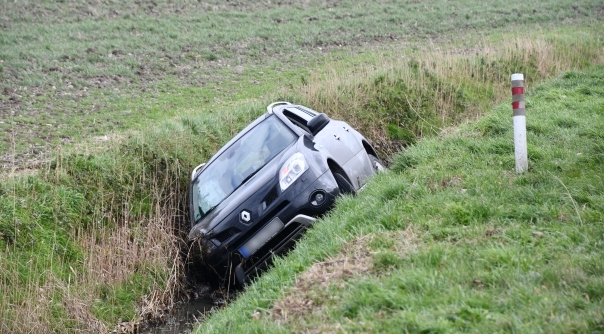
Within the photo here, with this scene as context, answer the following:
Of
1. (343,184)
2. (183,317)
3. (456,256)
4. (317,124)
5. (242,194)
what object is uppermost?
(317,124)

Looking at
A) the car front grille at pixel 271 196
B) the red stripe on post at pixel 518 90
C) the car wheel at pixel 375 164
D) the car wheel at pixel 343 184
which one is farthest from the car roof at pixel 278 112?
→ the red stripe on post at pixel 518 90

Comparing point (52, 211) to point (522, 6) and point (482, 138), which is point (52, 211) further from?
point (522, 6)

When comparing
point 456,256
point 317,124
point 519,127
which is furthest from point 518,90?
point 456,256

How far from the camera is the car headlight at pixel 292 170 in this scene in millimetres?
7332

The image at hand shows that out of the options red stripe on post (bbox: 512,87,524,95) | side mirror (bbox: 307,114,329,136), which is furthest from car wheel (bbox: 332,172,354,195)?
red stripe on post (bbox: 512,87,524,95)

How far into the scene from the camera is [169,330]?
8031 mm

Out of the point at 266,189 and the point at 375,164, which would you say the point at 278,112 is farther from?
the point at 266,189

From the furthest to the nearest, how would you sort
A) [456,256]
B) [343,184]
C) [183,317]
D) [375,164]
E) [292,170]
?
[375,164] → [183,317] → [343,184] → [292,170] → [456,256]

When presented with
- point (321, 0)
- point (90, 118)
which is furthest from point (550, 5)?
point (90, 118)

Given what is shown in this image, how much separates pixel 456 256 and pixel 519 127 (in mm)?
2493

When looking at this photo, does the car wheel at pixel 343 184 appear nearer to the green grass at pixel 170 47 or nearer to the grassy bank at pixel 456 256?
the grassy bank at pixel 456 256

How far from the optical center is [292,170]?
7.42 metres

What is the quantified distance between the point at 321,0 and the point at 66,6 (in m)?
10.8

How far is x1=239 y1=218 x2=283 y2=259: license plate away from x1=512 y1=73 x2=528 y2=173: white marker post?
248cm
